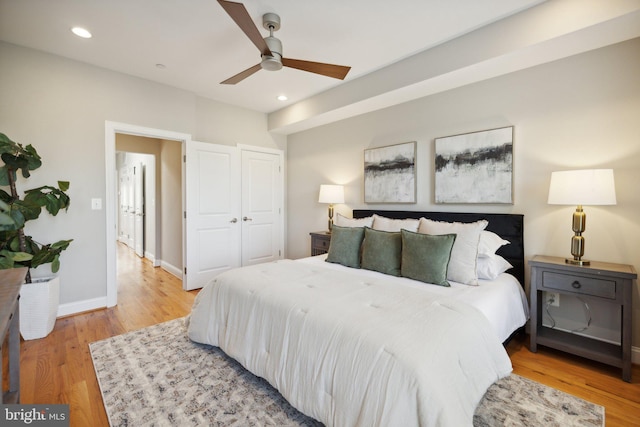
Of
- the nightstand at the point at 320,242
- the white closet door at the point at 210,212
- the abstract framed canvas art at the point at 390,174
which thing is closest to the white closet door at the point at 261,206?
the white closet door at the point at 210,212

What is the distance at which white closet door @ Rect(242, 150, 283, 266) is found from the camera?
14.8ft

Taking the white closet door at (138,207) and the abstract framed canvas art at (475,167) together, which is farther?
the white closet door at (138,207)

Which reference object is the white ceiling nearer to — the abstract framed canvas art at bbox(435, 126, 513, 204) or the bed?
the abstract framed canvas art at bbox(435, 126, 513, 204)

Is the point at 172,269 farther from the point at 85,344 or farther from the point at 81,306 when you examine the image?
the point at 85,344

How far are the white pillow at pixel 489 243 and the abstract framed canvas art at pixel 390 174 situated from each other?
0.99 metres

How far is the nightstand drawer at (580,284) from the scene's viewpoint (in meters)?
2.00

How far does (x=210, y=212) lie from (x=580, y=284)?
398cm

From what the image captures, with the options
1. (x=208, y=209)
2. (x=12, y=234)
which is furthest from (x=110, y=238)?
(x=208, y=209)

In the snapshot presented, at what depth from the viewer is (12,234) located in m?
2.58

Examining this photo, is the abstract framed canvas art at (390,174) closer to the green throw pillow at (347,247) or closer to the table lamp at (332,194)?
the table lamp at (332,194)

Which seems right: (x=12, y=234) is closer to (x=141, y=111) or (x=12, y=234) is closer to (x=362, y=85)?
(x=141, y=111)

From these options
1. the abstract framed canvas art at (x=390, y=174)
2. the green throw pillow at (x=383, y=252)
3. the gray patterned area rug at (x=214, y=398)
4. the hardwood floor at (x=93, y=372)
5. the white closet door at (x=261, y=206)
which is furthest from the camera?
the white closet door at (x=261, y=206)

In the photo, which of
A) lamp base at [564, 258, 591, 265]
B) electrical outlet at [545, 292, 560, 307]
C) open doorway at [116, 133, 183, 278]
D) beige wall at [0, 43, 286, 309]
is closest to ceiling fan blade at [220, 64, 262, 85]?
beige wall at [0, 43, 286, 309]

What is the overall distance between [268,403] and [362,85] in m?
3.13
